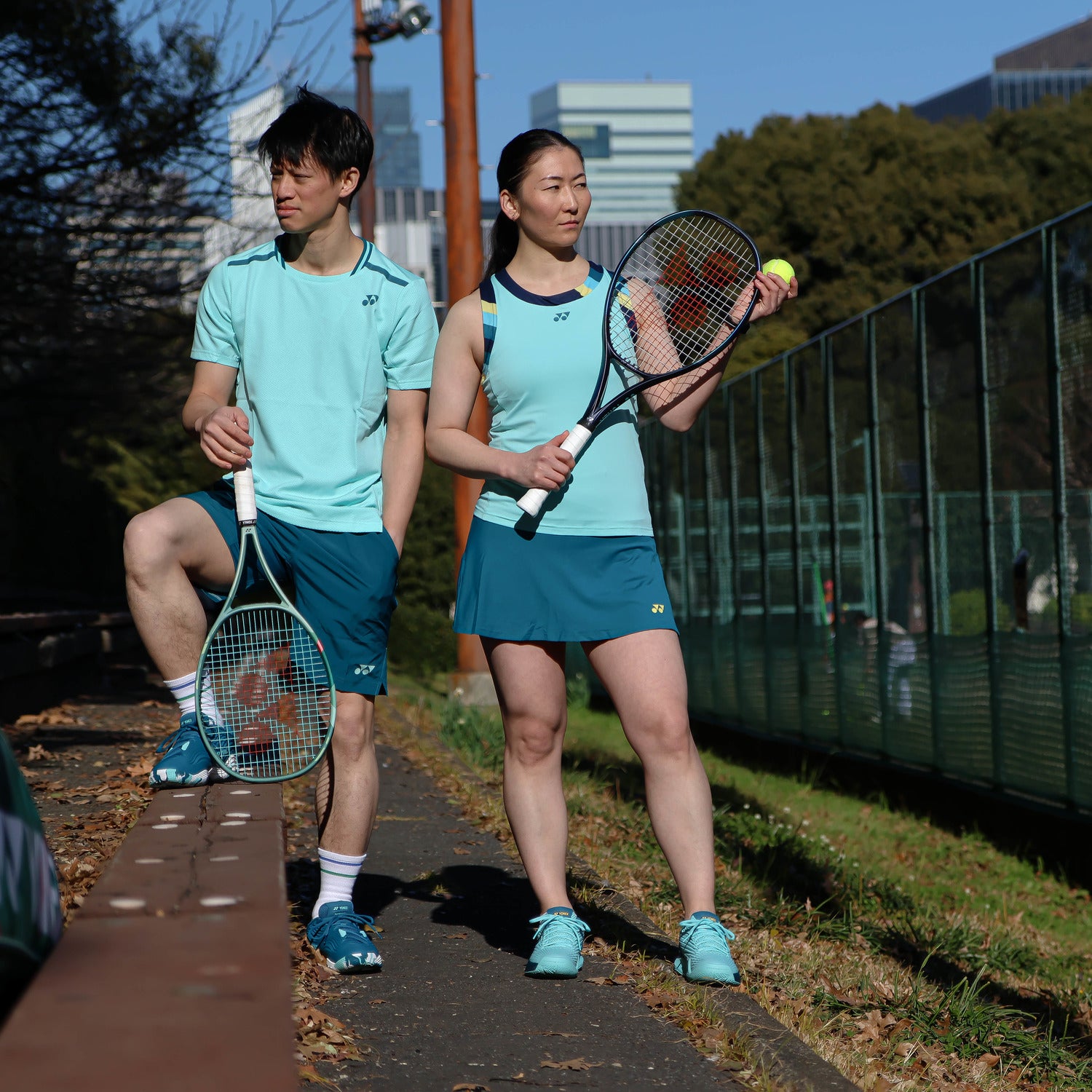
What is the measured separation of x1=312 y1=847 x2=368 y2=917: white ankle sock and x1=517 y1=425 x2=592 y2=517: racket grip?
3.41 feet

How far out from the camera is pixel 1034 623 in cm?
775

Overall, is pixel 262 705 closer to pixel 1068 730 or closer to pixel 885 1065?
pixel 885 1065

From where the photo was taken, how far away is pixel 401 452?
4.01 m

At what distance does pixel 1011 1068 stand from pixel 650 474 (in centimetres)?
1238

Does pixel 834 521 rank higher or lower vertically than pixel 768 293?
lower

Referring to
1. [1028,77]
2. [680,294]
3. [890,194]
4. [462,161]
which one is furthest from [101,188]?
[1028,77]

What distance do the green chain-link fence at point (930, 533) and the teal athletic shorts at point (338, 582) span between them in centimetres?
435

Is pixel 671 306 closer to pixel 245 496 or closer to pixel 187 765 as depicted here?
pixel 245 496

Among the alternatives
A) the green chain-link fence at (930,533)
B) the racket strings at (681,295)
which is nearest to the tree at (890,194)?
the green chain-link fence at (930,533)

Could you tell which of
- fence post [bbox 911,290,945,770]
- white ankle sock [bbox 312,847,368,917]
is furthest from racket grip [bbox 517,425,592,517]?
fence post [bbox 911,290,945,770]

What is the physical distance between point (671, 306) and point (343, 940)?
6.63 feet

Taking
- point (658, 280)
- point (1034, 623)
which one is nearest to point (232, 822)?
point (658, 280)

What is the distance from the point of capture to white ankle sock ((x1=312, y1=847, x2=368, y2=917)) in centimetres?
394

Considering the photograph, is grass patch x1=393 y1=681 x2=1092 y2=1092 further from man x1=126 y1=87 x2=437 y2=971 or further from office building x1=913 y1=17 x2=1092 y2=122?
office building x1=913 y1=17 x2=1092 y2=122
